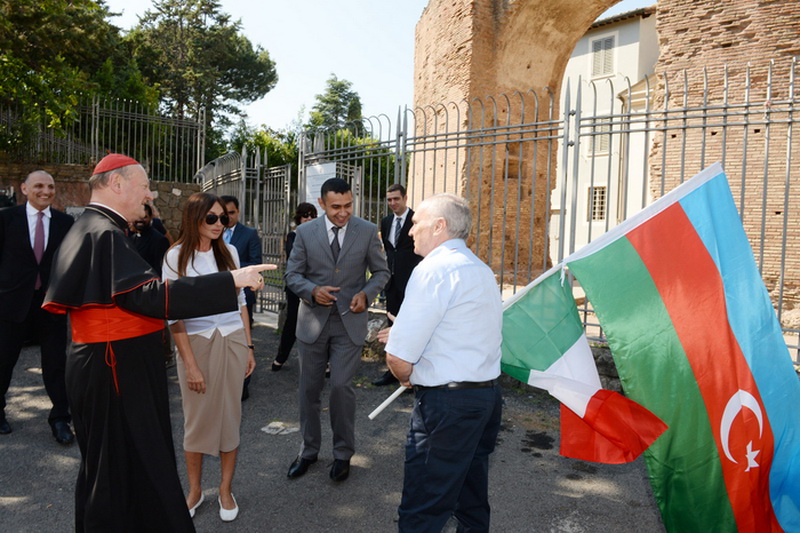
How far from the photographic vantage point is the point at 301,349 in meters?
4.09

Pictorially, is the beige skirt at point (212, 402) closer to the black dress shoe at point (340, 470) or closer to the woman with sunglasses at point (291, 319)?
the black dress shoe at point (340, 470)

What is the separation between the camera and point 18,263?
4734 mm

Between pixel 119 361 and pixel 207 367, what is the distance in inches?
33.0

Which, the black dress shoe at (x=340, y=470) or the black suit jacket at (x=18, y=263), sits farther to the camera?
the black suit jacket at (x=18, y=263)

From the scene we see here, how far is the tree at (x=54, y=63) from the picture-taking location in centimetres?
1092

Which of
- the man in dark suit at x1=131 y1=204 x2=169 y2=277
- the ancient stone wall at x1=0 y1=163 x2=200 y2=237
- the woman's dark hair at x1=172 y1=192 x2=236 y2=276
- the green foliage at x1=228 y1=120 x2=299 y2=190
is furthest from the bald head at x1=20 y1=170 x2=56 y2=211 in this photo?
the green foliage at x1=228 y1=120 x2=299 y2=190

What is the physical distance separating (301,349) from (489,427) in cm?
176

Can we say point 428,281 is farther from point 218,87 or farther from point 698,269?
point 218,87

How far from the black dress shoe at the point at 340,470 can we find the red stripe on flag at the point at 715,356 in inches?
84.4

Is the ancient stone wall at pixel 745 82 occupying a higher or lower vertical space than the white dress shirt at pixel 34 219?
higher

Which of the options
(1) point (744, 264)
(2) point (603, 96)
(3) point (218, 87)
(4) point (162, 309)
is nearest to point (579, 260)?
(1) point (744, 264)

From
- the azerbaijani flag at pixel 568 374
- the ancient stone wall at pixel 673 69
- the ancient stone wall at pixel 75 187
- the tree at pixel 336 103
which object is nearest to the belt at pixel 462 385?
the azerbaijani flag at pixel 568 374

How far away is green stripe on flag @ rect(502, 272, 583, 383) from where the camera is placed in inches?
113

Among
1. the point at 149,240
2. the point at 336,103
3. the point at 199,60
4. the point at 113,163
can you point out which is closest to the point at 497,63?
the point at 149,240
